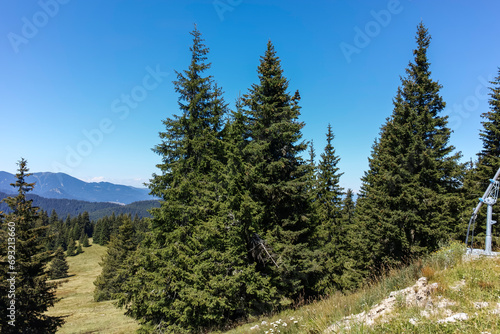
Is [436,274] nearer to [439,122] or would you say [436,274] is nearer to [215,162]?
[215,162]

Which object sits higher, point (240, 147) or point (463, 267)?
point (240, 147)

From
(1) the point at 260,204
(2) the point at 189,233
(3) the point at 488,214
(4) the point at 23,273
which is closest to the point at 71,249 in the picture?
(4) the point at 23,273

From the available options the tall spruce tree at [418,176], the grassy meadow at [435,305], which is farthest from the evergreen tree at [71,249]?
the tall spruce tree at [418,176]

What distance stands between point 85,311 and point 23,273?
24.2 meters

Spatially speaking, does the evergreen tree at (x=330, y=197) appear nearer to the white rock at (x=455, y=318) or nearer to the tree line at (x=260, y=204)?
the tree line at (x=260, y=204)

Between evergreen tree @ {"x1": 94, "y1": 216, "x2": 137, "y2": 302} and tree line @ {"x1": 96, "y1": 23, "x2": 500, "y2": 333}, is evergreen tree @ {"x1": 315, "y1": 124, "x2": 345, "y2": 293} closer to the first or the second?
tree line @ {"x1": 96, "y1": 23, "x2": 500, "y2": 333}

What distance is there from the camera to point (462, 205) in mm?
17609

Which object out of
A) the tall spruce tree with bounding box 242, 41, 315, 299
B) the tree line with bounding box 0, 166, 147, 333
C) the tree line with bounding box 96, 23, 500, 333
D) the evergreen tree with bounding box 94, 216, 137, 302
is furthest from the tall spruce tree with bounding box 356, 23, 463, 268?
the evergreen tree with bounding box 94, 216, 137, 302

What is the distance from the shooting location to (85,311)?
3569 cm

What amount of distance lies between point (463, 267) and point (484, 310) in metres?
3.08

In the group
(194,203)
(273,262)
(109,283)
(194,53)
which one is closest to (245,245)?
(273,262)

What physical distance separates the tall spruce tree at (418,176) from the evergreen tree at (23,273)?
27.0m

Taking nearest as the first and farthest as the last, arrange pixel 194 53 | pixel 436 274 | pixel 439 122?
pixel 436 274
pixel 194 53
pixel 439 122

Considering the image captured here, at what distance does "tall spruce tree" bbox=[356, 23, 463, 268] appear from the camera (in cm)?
1524
